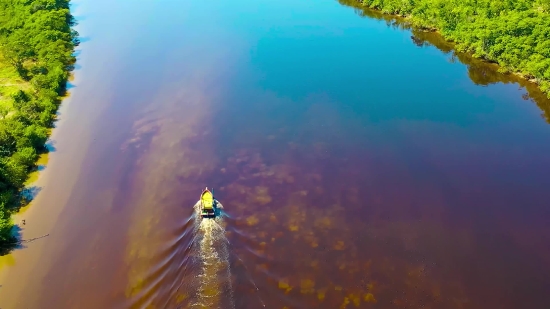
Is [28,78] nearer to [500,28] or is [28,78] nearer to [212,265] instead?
[212,265]

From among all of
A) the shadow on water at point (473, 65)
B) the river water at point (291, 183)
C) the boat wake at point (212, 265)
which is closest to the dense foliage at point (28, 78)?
the river water at point (291, 183)

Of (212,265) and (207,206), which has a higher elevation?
(207,206)

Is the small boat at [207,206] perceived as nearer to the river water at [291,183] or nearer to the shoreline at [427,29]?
the river water at [291,183]

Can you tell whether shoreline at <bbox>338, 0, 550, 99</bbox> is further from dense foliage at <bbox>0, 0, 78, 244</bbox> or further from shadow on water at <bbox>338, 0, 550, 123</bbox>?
dense foliage at <bbox>0, 0, 78, 244</bbox>

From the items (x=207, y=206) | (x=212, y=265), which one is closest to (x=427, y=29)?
(x=207, y=206)

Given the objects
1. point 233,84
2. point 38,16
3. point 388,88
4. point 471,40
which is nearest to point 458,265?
point 388,88

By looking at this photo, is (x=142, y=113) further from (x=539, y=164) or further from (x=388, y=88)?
(x=539, y=164)

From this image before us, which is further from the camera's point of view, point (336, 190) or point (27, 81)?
point (27, 81)

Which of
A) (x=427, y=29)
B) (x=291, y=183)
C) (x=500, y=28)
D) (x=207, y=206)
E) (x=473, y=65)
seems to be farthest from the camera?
(x=427, y=29)
